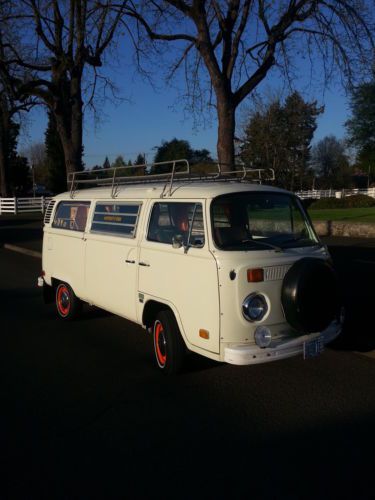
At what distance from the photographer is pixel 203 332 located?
4.57m

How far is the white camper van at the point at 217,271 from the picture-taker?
443 centimetres

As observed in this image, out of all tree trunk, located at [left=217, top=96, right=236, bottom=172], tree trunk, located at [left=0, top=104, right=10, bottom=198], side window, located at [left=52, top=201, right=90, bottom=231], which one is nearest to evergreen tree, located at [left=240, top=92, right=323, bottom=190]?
tree trunk, located at [left=0, top=104, right=10, bottom=198]

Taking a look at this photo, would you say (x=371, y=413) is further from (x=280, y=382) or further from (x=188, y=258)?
(x=188, y=258)

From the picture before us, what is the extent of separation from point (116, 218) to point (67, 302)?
6.77ft

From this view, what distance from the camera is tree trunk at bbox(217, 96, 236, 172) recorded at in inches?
573

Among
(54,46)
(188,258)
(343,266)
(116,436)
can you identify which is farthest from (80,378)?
(54,46)

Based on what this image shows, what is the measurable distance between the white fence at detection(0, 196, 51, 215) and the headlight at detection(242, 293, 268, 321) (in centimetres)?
3584

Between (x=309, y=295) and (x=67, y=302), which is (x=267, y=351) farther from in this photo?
(x=67, y=302)

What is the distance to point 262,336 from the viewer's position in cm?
445

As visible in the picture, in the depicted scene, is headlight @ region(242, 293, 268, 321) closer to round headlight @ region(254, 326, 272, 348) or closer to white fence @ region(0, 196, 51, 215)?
round headlight @ region(254, 326, 272, 348)

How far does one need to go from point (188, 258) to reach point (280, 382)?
1594mm

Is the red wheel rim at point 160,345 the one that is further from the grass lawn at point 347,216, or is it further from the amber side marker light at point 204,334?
the grass lawn at point 347,216

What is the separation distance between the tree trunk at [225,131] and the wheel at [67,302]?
8103 mm

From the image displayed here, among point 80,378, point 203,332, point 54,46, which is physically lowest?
point 80,378
